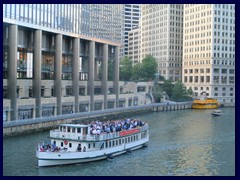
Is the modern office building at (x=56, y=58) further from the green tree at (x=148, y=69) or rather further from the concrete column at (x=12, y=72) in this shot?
the green tree at (x=148, y=69)

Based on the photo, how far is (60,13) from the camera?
61.8 metres

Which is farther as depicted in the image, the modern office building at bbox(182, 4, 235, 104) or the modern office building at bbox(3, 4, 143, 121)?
the modern office building at bbox(182, 4, 235, 104)

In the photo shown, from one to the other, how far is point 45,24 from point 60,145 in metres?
29.9

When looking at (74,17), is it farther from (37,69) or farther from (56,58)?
(37,69)

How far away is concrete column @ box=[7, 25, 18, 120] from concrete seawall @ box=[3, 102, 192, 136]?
340 cm

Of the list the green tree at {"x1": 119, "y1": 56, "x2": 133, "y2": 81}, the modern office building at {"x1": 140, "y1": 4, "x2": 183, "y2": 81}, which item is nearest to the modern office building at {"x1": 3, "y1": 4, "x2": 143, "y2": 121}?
the green tree at {"x1": 119, "y1": 56, "x2": 133, "y2": 81}

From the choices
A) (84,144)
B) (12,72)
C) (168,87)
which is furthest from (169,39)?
(84,144)

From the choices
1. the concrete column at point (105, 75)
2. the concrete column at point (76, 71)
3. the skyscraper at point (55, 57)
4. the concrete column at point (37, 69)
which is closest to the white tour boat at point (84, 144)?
the skyscraper at point (55, 57)

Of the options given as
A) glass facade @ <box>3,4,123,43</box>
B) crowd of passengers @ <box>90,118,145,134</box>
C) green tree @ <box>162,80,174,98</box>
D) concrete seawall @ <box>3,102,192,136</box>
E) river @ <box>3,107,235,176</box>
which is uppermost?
glass facade @ <box>3,4,123,43</box>

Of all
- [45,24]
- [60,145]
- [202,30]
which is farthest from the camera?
[202,30]

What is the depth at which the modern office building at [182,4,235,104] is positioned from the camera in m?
107

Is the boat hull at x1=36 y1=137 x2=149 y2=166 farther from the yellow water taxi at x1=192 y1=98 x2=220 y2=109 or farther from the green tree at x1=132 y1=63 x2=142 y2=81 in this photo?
the green tree at x1=132 y1=63 x2=142 y2=81

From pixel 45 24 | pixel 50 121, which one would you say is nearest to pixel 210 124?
pixel 50 121

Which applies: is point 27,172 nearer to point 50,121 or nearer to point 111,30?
point 50,121
